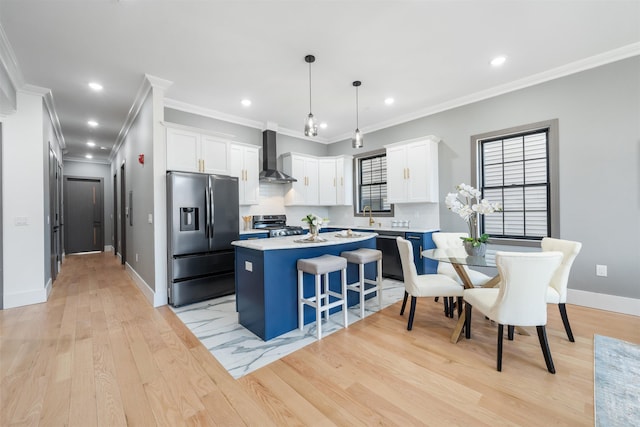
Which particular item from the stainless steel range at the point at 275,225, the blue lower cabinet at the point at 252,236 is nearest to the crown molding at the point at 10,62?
the blue lower cabinet at the point at 252,236

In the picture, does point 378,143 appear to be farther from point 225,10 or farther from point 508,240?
point 225,10

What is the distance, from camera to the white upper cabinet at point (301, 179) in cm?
561

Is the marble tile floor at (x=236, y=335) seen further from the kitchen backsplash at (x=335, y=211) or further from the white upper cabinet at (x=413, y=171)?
the white upper cabinet at (x=413, y=171)

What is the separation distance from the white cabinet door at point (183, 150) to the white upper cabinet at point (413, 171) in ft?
10.7

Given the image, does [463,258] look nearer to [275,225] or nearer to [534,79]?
[534,79]

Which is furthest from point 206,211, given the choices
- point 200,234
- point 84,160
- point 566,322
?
point 84,160

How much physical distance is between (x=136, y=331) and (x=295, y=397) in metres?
2.00

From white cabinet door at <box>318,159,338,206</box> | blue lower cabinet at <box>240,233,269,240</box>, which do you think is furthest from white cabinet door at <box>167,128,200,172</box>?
white cabinet door at <box>318,159,338,206</box>

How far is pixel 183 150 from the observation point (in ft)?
12.5

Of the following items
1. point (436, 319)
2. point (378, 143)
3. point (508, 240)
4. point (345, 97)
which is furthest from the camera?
point (378, 143)

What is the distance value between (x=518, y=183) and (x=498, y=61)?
170 cm

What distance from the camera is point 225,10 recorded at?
2.36 meters

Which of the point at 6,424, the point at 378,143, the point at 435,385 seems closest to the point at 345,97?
the point at 378,143

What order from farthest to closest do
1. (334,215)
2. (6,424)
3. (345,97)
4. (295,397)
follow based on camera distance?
1. (334,215)
2. (345,97)
3. (295,397)
4. (6,424)
